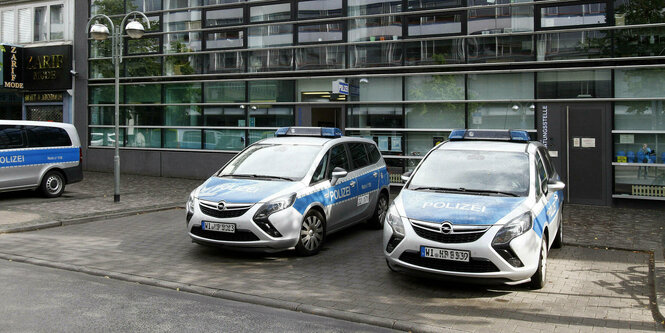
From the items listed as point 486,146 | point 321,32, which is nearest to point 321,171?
point 486,146

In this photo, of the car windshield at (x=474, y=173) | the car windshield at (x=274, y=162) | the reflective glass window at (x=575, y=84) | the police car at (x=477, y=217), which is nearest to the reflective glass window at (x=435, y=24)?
the reflective glass window at (x=575, y=84)

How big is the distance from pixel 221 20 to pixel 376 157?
1047cm

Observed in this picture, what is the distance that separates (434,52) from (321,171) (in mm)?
8342

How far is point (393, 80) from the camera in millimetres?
16297

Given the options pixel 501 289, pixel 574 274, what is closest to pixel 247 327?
pixel 501 289

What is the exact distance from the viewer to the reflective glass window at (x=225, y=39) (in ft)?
61.0

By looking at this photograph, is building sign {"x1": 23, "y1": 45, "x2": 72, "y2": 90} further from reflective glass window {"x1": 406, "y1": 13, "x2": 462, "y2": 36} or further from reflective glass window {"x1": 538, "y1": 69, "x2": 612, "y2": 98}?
reflective glass window {"x1": 538, "y1": 69, "x2": 612, "y2": 98}

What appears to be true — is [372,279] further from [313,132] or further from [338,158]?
[313,132]

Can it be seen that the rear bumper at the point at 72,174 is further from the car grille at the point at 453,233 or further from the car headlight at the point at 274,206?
the car grille at the point at 453,233

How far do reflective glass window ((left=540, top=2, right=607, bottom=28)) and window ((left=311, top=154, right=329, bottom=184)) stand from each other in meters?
8.57

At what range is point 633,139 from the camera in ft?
44.7

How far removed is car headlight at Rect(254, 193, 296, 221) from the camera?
7.57 metres

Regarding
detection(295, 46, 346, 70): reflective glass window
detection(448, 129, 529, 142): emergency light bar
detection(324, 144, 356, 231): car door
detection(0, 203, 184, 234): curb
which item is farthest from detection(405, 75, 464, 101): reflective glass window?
detection(448, 129, 529, 142): emergency light bar

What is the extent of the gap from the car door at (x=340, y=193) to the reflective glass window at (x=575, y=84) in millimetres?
7261
